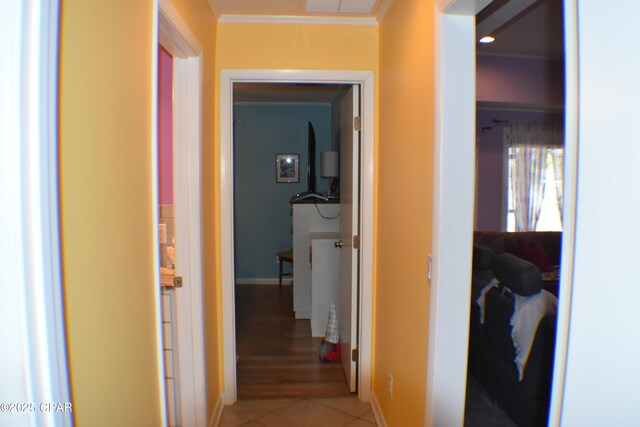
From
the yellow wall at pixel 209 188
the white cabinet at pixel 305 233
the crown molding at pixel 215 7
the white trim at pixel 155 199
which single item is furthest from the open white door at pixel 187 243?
the white cabinet at pixel 305 233

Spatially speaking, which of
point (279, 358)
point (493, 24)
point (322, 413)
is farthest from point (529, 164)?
point (322, 413)

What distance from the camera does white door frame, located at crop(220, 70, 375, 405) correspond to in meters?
2.68

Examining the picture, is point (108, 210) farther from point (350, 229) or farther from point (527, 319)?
point (527, 319)

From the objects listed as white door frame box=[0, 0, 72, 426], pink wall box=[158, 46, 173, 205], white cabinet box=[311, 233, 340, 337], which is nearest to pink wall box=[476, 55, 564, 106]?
white cabinet box=[311, 233, 340, 337]

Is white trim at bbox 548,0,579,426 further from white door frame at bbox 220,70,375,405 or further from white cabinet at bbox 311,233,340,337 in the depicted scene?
white cabinet at bbox 311,233,340,337

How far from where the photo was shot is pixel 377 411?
263 cm

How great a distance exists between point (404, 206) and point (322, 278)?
2.13m

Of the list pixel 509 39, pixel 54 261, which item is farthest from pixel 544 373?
pixel 509 39

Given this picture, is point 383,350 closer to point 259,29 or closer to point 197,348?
point 197,348

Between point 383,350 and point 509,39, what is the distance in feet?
9.71

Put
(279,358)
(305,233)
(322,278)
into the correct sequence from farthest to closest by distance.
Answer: (305,233) < (322,278) < (279,358)

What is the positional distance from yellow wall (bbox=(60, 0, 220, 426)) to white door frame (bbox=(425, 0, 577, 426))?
0.99 m

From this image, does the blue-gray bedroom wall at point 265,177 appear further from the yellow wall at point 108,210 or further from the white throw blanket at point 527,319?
the yellow wall at point 108,210

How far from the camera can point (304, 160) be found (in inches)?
240
